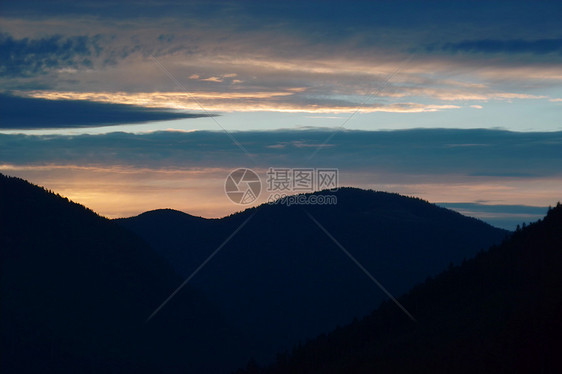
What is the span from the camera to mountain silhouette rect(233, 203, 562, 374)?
102m

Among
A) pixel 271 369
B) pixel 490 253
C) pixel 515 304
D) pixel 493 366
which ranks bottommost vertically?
pixel 271 369

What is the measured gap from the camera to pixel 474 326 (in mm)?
127312

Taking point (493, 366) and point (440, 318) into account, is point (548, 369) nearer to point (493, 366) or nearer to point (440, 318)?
point (493, 366)

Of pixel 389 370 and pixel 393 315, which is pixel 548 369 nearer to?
pixel 389 370

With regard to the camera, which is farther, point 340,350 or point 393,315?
point 393,315

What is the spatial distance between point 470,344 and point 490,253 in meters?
79.1

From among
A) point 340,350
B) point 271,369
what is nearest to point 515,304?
point 340,350

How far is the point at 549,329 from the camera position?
10281 cm

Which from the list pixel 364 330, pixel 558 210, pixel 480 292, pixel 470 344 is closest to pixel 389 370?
pixel 470 344

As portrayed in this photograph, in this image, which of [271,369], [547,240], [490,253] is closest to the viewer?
[547,240]

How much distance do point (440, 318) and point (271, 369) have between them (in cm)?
4790

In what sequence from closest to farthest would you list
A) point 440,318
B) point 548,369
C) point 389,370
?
point 548,369 < point 389,370 < point 440,318

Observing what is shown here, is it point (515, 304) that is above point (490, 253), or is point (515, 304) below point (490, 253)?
below

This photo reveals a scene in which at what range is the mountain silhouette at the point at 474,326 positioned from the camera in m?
102
